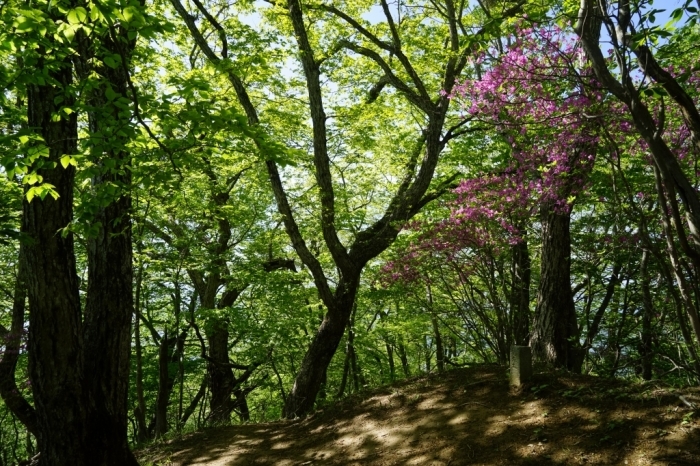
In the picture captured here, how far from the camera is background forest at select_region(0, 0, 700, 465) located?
3787mm

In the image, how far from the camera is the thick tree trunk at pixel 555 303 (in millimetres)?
6340

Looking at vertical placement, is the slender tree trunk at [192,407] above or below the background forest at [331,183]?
below

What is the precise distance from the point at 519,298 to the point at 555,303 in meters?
1.19

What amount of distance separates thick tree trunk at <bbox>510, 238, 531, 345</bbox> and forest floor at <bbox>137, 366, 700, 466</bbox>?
1.40 metres

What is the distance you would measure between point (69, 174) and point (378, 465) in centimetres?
437

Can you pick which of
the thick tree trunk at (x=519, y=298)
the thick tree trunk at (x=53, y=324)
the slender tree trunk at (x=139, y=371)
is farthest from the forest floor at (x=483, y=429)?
the slender tree trunk at (x=139, y=371)

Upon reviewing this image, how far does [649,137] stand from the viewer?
101 inches

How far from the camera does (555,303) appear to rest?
643 cm

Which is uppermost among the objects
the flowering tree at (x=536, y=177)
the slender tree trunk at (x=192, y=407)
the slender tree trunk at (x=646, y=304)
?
the flowering tree at (x=536, y=177)

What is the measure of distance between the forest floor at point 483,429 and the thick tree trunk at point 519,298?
1405 mm

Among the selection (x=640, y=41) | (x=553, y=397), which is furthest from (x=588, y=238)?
(x=640, y=41)

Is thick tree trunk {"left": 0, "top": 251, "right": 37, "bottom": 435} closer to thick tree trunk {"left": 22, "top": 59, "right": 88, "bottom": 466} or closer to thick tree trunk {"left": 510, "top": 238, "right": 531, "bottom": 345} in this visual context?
thick tree trunk {"left": 22, "top": 59, "right": 88, "bottom": 466}

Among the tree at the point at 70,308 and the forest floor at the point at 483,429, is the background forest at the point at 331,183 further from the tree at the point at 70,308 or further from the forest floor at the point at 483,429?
the forest floor at the point at 483,429

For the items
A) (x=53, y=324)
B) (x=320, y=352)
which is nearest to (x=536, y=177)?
(x=320, y=352)
